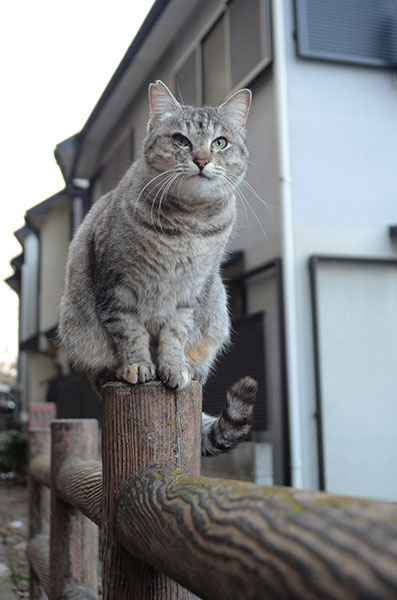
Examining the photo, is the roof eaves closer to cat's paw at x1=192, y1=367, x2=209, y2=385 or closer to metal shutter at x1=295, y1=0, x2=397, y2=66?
metal shutter at x1=295, y1=0, x2=397, y2=66

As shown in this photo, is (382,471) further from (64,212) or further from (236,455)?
(64,212)

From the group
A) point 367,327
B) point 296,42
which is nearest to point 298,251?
point 367,327

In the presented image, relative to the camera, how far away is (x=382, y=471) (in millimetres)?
4754

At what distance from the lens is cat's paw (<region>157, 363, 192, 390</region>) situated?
136cm

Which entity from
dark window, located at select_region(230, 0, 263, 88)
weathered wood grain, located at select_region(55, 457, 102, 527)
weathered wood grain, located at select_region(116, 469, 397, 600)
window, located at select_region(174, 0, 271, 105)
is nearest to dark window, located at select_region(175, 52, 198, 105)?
window, located at select_region(174, 0, 271, 105)

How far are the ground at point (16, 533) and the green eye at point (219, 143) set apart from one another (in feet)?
8.83

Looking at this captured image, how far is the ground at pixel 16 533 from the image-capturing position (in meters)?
4.05

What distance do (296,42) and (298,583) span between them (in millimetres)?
5119

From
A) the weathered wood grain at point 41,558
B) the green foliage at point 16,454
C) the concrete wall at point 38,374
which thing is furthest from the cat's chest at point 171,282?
the concrete wall at point 38,374

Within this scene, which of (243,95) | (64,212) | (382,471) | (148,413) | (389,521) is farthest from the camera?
(64,212)

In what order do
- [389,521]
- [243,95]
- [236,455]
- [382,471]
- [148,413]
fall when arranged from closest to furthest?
[389,521], [148,413], [243,95], [382,471], [236,455]

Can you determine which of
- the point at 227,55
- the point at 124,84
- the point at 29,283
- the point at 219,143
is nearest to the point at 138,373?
the point at 219,143

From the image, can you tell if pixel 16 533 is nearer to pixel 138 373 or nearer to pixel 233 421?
pixel 138 373

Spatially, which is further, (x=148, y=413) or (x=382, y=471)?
(x=382, y=471)
